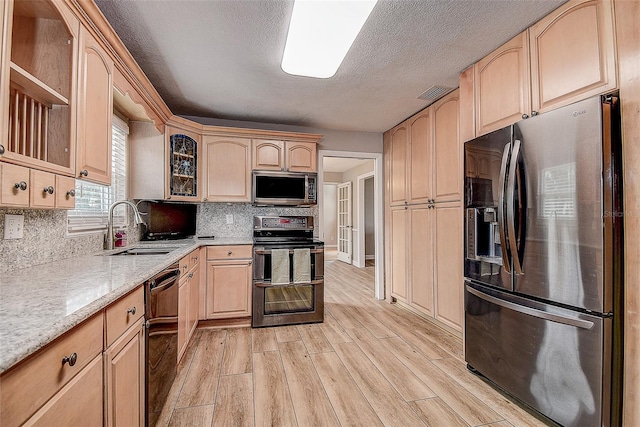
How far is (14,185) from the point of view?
101 centimetres

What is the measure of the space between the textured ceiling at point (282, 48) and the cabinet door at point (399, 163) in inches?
17.6

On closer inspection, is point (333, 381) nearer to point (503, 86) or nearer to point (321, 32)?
point (321, 32)

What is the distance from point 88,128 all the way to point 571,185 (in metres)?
2.49

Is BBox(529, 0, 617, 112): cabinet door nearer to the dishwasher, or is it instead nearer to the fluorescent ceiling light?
the fluorescent ceiling light

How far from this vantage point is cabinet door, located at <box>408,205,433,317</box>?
306 centimetres

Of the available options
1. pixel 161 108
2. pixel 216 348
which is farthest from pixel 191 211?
pixel 216 348

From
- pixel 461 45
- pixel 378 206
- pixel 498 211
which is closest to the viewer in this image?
pixel 498 211

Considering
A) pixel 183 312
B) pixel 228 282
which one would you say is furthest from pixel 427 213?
pixel 183 312

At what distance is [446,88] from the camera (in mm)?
2703

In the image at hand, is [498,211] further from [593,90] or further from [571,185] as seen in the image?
[593,90]

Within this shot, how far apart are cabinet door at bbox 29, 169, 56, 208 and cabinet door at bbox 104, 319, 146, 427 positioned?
622mm

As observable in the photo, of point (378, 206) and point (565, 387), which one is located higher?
point (378, 206)

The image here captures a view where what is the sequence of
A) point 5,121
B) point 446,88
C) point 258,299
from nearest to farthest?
point 5,121, point 446,88, point 258,299

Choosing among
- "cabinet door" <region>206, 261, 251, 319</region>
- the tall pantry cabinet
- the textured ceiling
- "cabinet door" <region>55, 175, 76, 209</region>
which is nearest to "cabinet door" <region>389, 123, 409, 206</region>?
the tall pantry cabinet
